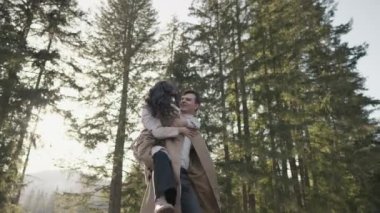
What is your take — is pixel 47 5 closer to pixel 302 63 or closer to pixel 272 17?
pixel 272 17

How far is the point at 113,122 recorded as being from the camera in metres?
15.7

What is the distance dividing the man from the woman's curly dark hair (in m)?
0.11

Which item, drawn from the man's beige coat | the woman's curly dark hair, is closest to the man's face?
the woman's curly dark hair

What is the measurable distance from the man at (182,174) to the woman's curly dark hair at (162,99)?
0.11m

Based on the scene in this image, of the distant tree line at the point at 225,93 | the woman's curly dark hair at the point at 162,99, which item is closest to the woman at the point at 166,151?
the woman's curly dark hair at the point at 162,99

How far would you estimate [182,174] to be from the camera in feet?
10.8

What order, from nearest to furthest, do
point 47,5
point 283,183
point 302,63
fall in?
point 283,183 < point 47,5 < point 302,63

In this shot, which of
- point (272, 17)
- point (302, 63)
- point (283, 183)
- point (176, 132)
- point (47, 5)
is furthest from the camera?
point (302, 63)

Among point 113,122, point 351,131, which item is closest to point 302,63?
point 351,131

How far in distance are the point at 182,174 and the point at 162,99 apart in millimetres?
735

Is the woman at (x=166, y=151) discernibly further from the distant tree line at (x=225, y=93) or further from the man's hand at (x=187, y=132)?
the distant tree line at (x=225, y=93)

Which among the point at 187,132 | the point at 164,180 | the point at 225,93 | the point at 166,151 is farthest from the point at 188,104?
the point at 225,93

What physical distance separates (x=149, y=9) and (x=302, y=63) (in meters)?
8.43

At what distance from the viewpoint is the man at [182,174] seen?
2957 millimetres
